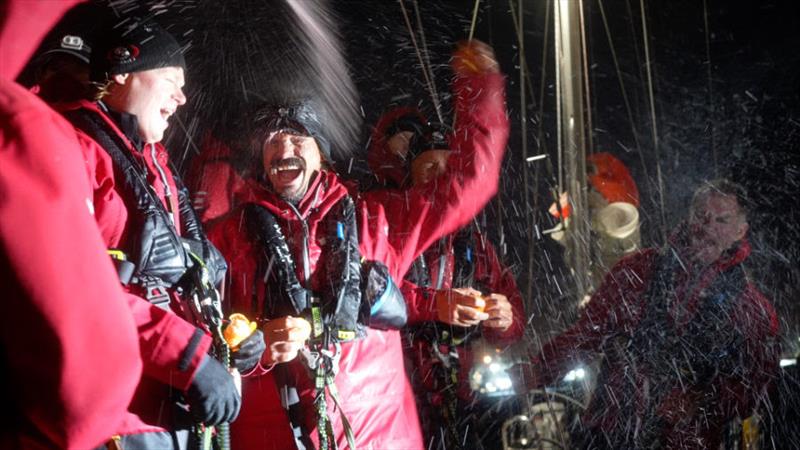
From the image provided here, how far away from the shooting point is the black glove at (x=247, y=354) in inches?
83.7

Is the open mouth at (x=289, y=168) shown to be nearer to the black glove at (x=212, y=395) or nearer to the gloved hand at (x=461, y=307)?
the gloved hand at (x=461, y=307)

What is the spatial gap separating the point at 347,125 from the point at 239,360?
9.68 ft

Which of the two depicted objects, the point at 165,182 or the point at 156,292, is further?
the point at 165,182

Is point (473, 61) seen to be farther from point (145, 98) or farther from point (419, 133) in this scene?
point (145, 98)

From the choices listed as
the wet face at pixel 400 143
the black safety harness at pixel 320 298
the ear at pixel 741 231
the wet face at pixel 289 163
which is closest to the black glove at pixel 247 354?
the black safety harness at pixel 320 298

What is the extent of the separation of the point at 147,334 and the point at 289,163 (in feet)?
4.27

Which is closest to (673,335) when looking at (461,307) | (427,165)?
(461,307)

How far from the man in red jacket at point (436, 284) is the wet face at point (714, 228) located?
1.13 meters

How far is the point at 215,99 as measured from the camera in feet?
14.5

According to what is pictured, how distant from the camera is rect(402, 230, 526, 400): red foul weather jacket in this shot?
343cm

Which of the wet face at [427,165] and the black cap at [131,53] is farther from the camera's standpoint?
the wet face at [427,165]

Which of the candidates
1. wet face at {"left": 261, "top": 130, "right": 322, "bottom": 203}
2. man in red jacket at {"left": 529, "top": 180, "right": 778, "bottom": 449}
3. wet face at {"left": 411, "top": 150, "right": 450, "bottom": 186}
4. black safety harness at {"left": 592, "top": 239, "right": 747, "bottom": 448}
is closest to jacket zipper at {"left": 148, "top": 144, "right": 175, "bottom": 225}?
wet face at {"left": 261, "top": 130, "right": 322, "bottom": 203}

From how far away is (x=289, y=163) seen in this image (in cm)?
295

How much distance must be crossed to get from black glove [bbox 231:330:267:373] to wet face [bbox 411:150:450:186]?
182 centimetres
